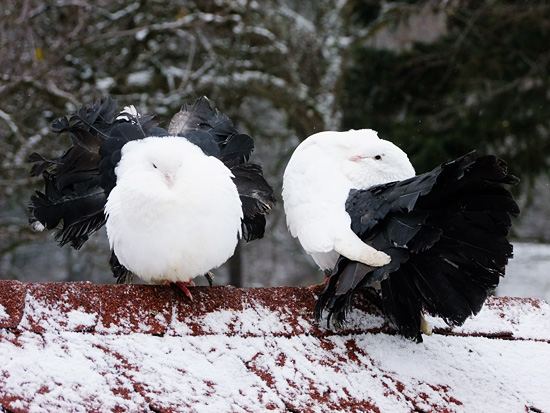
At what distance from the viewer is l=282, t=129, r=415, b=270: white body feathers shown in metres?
3.04

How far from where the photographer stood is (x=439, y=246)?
2564 millimetres

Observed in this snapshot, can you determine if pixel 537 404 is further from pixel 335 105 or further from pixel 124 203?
pixel 335 105

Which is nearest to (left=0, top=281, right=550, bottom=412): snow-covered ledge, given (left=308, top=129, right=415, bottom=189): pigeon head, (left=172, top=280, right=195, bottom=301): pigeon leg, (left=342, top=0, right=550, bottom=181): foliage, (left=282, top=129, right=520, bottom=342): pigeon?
(left=172, top=280, right=195, bottom=301): pigeon leg

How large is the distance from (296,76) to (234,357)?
8729 mm

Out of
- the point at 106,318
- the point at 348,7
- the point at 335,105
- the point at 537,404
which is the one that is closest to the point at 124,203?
the point at 106,318

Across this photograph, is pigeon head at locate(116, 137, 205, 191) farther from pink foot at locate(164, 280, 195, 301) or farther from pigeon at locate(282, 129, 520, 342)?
pigeon at locate(282, 129, 520, 342)

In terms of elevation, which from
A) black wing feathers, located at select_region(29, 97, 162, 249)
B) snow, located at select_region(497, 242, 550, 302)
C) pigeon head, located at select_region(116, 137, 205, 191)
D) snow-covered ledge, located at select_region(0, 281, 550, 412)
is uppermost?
pigeon head, located at select_region(116, 137, 205, 191)

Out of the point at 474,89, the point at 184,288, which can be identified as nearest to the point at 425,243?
the point at 184,288

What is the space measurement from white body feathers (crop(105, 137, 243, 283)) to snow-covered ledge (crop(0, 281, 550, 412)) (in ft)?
0.56

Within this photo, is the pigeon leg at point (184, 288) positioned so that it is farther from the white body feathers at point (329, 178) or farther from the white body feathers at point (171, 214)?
the white body feathers at point (329, 178)

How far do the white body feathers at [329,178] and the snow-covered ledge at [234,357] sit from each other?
0.34 metres

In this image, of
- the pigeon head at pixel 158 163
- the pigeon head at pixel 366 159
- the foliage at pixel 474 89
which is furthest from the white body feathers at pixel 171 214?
the foliage at pixel 474 89

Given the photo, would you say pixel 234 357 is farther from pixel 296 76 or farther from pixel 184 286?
pixel 296 76

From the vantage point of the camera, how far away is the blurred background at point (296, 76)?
786cm
